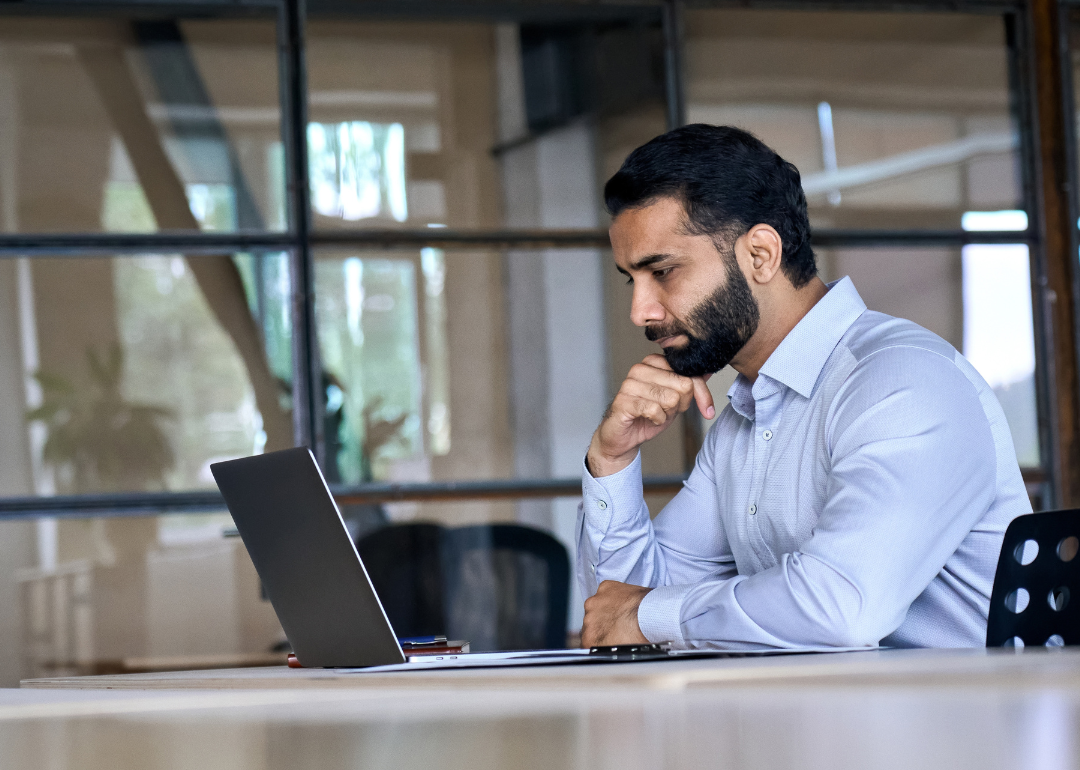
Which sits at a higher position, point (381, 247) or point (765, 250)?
point (381, 247)

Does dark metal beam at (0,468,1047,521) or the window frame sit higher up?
the window frame

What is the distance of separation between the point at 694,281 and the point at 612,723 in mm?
1525

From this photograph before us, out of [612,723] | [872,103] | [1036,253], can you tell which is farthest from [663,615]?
[1036,253]

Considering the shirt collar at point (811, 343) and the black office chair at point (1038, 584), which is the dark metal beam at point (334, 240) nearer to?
the shirt collar at point (811, 343)

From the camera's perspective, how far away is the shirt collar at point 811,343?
1798mm

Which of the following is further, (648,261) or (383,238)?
(383,238)

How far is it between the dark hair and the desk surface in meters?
1.24

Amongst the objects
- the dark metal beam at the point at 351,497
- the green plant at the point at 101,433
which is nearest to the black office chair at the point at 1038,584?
the dark metal beam at the point at 351,497

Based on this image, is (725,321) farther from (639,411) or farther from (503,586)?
(503,586)

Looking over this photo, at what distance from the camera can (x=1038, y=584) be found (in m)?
1.48

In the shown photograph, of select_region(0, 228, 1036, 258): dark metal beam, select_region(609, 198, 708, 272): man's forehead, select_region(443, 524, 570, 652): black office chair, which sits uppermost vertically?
select_region(0, 228, 1036, 258): dark metal beam

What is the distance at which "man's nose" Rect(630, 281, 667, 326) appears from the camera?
2062 mm

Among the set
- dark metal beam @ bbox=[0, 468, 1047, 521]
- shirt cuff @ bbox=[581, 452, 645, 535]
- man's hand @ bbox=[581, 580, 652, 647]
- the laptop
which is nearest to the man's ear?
shirt cuff @ bbox=[581, 452, 645, 535]

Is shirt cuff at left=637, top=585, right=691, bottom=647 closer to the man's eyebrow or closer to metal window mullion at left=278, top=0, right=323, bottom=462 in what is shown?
the man's eyebrow
